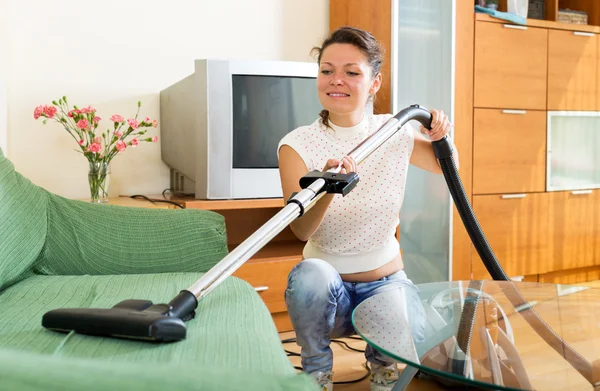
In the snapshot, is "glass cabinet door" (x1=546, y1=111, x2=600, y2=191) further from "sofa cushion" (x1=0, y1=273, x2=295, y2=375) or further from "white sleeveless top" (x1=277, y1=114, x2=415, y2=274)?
"sofa cushion" (x1=0, y1=273, x2=295, y2=375)

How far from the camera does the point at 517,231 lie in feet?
10.8

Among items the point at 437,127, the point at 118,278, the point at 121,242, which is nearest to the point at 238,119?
the point at 437,127

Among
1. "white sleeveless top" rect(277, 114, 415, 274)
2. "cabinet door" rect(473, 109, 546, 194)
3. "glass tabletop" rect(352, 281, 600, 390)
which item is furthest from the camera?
"cabinet door" rect(473, 109, 546, 194)

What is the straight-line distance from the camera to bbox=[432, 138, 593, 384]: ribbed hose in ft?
4.03

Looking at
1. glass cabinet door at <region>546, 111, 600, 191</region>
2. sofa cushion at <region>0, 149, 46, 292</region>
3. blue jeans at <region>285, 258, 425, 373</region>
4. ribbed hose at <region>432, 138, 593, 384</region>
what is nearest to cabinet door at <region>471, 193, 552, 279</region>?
glass cabinet door at <region>546, 111, 600, 191</region>

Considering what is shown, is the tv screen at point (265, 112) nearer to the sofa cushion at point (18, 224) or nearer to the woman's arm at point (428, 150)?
the woman's arm at point (428, 150)

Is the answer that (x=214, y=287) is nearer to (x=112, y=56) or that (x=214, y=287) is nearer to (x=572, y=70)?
(x=112, y=56)

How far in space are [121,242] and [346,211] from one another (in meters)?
0.60

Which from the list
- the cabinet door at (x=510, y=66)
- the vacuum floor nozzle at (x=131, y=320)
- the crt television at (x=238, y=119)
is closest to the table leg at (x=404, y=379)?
the vacuum floor nozzle at (x=131, y=320)

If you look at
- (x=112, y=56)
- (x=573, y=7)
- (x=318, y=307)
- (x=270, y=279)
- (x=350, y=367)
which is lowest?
(x=350, y=367)

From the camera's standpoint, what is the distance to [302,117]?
2758mm

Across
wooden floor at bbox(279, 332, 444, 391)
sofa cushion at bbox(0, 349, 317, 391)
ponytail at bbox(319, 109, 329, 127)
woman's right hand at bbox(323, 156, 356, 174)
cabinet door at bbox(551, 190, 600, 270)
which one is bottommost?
wooden floor at bbox(279, 332, 444, 391)

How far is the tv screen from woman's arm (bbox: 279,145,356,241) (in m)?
0.78

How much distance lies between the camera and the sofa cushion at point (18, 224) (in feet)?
4.68
